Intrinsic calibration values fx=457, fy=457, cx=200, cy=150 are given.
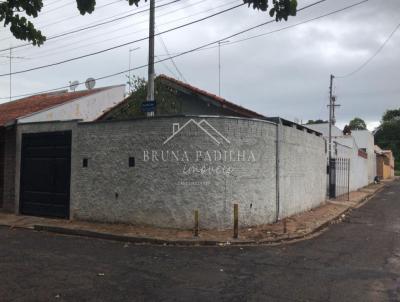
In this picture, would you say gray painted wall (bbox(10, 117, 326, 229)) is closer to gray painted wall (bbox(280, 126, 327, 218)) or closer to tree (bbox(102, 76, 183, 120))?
gray painted wall (bbox(280, 126, 327, 218))

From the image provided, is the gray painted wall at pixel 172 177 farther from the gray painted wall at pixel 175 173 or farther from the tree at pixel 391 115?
the tree at pixel 391 115

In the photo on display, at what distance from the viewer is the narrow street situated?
652 cm

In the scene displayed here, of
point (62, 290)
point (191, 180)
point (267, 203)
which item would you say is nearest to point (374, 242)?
point (267, 203)

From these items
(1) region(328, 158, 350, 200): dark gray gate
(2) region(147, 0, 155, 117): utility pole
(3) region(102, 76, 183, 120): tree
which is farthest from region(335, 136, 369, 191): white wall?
(2) region(147, 0, 155, 117): utility pole

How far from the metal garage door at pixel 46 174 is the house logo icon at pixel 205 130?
152 inches

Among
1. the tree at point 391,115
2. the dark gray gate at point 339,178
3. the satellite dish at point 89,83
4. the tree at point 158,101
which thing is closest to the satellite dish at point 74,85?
the satellite dish at point 89,83

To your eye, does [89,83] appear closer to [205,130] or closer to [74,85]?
[74,85]

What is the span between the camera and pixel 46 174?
14.8 metres

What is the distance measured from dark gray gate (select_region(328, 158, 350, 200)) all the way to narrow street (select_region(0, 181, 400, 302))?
12.3 meters

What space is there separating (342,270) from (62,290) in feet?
15.8

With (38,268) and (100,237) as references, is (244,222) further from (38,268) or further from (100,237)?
(38,268)

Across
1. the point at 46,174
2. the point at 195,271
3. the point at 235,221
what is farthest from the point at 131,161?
the point at 195,271

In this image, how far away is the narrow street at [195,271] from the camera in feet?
21.4

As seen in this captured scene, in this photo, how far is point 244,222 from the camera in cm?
1252
